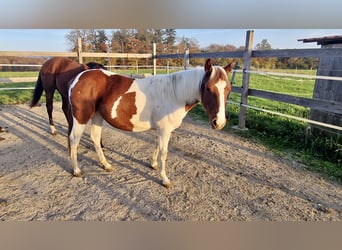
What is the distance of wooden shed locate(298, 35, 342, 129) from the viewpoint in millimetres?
3544

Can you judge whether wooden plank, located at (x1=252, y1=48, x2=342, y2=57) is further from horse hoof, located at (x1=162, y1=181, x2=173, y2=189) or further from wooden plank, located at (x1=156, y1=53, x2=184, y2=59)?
wooden plank, located at (x1=156, y1=53, x2=184, y2=59)

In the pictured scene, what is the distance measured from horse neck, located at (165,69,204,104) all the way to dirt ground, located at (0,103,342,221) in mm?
946

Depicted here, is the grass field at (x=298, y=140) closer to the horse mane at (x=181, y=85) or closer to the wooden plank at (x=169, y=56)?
the horse mane at (x=181, y=85)

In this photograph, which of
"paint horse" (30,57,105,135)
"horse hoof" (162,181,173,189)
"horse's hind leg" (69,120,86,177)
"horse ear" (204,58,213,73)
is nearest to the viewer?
"horse ear" (204,58,213,73)

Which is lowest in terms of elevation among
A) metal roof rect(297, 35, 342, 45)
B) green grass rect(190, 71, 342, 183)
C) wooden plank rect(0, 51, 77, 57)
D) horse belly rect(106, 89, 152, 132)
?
green grass rect(190, 71, 342, 183)

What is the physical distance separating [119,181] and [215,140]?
1857mm

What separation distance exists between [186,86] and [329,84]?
2.86 meters

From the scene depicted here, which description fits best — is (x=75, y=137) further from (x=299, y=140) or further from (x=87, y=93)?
(x=299, y=140)

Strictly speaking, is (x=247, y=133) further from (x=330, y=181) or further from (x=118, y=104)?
(x=118, y=104)

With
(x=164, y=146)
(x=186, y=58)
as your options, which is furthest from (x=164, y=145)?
(x=186, y=58)

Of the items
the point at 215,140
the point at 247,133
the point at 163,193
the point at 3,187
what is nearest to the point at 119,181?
the point at 163,193

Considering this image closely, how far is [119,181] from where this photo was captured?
2.52 metres

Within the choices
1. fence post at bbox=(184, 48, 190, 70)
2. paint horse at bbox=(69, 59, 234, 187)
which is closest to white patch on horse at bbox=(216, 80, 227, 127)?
paint horse at bbox=(69, 59, 234, 187)

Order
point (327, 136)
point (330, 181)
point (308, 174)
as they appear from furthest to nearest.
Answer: point (327, 136)
point (308, 174)
point (330, 181)
